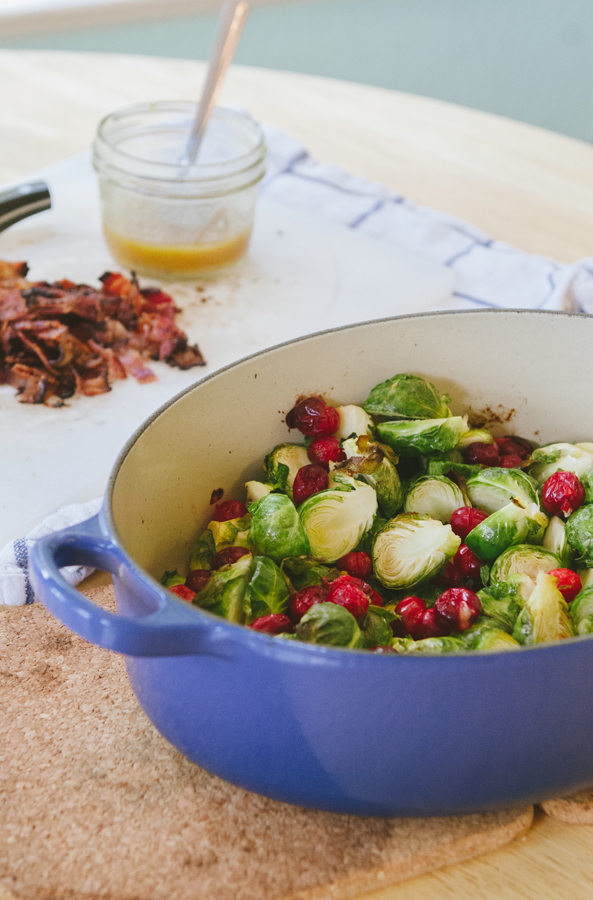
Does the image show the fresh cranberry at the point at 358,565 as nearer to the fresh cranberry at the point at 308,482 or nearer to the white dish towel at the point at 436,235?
the fresh cranberry at the point at 308,482

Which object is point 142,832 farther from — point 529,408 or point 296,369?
point 529,408

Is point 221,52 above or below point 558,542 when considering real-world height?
above


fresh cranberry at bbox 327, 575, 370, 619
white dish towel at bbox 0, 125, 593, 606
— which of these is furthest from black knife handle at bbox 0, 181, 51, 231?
fresh cranberry at bbox 327, 575, 370, 619

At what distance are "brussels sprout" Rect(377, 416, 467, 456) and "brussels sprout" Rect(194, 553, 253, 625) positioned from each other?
1.21ft

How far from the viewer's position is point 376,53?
611 centimetres

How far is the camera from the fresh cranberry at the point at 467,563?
1.25m

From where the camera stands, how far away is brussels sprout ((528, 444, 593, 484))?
53.3 inches

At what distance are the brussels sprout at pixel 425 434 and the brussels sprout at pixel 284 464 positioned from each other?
138 mm

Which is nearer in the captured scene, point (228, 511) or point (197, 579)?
point (197, 579)

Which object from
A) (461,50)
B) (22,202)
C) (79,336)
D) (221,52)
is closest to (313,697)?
(79,336)

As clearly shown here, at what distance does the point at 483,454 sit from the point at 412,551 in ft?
0.91

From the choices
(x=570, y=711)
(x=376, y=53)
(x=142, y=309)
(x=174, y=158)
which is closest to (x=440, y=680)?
(x=570, y=711)

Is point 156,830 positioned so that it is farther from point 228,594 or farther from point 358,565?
point 358,565

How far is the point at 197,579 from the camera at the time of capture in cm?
119
